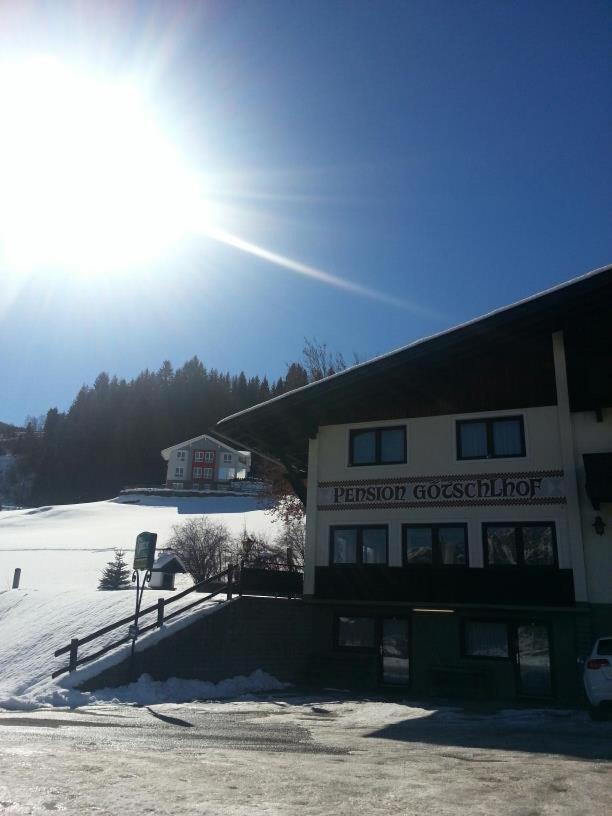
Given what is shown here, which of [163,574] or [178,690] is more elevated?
[163,574]

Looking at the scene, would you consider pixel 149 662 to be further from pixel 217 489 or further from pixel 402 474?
pixel 217 489

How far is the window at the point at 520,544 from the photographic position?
778 inches

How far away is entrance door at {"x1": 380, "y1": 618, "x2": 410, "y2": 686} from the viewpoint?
21203 mm

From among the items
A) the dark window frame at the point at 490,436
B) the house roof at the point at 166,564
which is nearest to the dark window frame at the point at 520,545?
the dark window frame at the point at 490,436

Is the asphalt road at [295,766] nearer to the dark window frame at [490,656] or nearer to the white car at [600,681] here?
the white car at [600,681]

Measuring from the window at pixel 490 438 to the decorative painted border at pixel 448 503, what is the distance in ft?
4.45

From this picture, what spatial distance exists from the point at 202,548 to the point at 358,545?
2351 cm

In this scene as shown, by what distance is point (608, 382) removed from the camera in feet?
64.5

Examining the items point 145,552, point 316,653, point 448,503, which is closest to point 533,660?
point 448,503

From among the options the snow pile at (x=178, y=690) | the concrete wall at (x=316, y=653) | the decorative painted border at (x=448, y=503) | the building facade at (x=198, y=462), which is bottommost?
the snow pile at (x=178, y=690)

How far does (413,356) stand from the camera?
72.0 feet

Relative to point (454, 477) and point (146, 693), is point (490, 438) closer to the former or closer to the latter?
point (454, 477)

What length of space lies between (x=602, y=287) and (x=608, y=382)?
2697 millimetres

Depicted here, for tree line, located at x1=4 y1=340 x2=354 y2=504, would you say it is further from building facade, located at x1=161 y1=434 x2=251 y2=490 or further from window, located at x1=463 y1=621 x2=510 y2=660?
window, located at x1=463 y1=621 x2=510 y2=660
